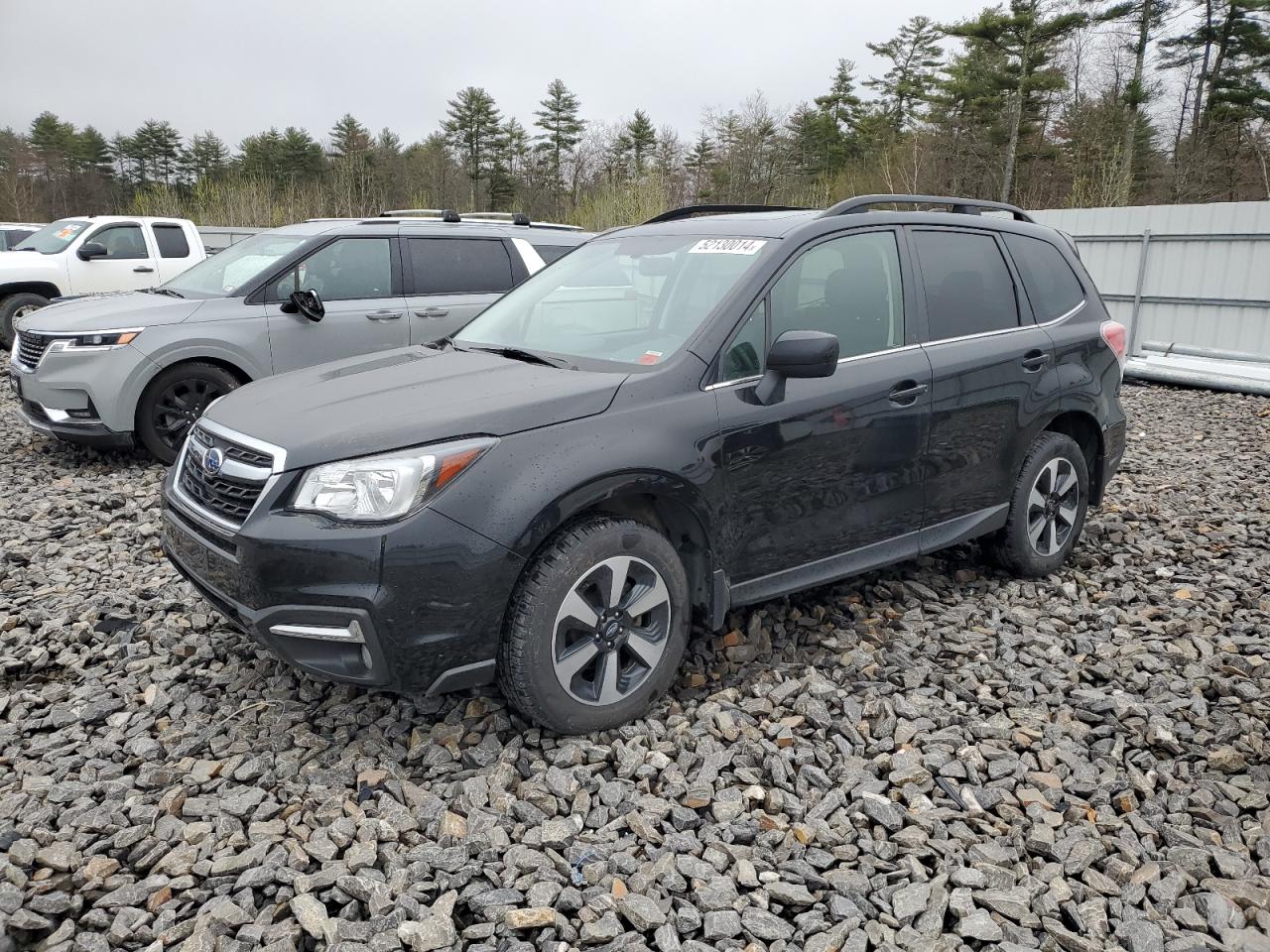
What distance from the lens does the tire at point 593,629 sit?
2.95 meters

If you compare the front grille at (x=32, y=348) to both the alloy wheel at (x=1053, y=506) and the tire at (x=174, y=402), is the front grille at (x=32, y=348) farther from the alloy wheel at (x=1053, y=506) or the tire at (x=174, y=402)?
the alloy wheel at (x=1053, y=506)

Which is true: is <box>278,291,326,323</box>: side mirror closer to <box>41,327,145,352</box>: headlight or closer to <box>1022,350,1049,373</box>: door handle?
<box>41,327,145,352</box>: headlight

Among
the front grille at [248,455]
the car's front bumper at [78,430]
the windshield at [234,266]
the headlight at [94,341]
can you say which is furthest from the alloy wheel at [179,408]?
the front grille at [248,455]

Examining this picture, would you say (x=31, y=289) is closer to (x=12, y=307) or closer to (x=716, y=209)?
(x=12, y=307)

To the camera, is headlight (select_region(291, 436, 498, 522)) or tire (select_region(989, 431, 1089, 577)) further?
tire (select_region(989, 431, 1089, 577))

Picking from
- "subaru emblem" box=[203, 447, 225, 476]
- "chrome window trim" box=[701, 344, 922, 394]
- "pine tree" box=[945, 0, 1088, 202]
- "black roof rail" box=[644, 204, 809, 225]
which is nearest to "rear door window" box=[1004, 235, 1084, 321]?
"chrome window trim" box=[701, 344, 922, 394]

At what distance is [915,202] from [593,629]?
2519mm

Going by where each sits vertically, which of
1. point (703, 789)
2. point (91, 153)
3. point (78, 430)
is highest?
→ point (91, 153)

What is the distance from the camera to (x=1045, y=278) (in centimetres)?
470

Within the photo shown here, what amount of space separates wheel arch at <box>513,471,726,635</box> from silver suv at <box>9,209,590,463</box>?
383 cm

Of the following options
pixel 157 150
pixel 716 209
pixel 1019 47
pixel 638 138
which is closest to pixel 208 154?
pixel 157 150

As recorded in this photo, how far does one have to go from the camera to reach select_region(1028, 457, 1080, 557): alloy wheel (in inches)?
181

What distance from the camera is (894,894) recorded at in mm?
2518

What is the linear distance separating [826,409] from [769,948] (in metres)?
1.95
